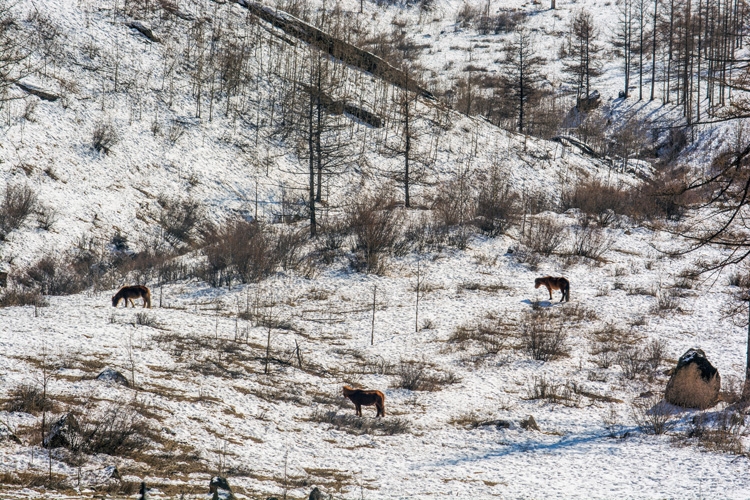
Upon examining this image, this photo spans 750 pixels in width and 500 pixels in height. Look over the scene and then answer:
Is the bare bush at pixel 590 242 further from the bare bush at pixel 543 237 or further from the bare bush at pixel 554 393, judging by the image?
the bare bush at pixel 554 393

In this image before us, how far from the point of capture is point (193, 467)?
24.9ft

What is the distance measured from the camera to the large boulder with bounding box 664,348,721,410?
36.9ft

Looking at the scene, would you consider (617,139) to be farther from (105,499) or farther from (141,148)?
(105,499)

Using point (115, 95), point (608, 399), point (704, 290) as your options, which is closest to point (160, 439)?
point (608, 399)

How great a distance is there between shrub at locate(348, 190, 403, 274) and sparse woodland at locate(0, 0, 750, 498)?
6.9 inches

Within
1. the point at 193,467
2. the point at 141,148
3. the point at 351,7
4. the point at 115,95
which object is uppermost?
the point at 351,7

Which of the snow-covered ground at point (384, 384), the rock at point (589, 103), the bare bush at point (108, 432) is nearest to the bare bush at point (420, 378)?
the snow-covered ground at point (384, 384)

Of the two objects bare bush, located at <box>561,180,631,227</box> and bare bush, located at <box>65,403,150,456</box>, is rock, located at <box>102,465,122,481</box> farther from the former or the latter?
bare bush, located at <box>561,180,631,227</box>

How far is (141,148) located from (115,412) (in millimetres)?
23518

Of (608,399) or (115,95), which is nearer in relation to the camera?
(608,399)

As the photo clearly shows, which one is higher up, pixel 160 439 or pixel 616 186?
pixel 616 186

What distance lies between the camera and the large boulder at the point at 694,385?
11242mm

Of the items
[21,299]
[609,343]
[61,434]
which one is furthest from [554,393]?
[21,299]

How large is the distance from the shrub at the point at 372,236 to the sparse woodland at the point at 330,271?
0.58ft
